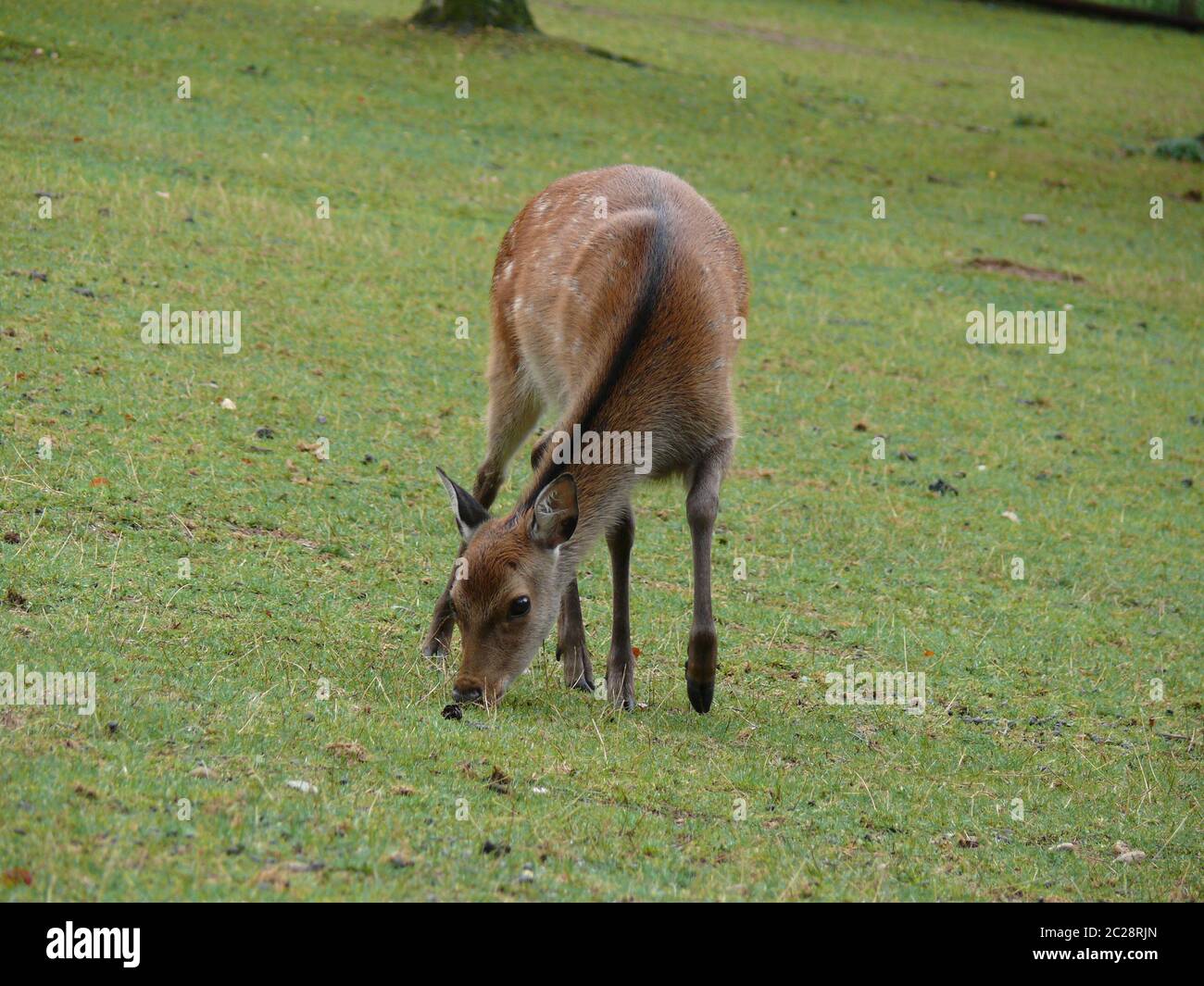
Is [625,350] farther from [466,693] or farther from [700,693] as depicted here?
[466,693]

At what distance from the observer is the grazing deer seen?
579 cm

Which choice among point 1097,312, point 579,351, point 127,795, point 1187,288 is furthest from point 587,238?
point 1187,288

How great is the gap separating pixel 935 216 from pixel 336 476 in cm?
1059

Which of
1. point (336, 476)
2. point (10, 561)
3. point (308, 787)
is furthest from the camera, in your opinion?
point (336, 476)

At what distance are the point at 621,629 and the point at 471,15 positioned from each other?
1598 centimetres

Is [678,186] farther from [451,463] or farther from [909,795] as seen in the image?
[909,795]

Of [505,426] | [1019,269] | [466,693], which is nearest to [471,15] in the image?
[1019,269]

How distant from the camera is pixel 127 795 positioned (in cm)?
418

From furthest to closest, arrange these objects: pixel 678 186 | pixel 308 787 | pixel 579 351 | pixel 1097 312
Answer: pixel 1097 312 < pixel 678 186 < pixel 579 351 < pixel 308 787

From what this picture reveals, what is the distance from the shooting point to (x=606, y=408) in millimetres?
6066

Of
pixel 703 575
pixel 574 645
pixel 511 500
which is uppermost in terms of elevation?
pixel 703 575

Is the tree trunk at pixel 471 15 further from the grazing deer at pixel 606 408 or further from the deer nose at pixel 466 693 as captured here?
the deer nose at pixel 466 693

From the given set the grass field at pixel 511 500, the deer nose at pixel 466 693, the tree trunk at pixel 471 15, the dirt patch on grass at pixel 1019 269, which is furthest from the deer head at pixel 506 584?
the tree trunk at pixel 471 15

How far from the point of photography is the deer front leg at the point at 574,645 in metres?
6.59
